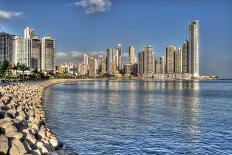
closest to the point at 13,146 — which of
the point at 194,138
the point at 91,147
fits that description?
the point at 91,147

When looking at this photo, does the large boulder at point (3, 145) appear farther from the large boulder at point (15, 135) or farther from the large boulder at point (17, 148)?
the large boulder at point (15, 135)

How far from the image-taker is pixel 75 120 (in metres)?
35.0

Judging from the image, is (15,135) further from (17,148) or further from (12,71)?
(12,71)

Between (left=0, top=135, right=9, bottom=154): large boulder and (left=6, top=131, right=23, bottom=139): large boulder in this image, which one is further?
(left=6, top=131, right=23, bottom=139): large boulder

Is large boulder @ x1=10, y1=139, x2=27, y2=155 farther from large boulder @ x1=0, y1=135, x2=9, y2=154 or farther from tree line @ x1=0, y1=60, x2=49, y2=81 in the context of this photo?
tree line @ x1=0, y1=60, x2=49, y2=81

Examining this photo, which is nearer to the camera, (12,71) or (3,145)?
(3,145)

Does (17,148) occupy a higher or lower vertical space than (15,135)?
lower

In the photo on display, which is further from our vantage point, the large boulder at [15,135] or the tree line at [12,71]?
the tree line at [12,71]

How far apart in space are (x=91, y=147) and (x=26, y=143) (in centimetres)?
751

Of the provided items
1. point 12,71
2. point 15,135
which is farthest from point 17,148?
point 12,71

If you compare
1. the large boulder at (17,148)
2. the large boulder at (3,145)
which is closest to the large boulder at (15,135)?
the large boulder at (17,148)

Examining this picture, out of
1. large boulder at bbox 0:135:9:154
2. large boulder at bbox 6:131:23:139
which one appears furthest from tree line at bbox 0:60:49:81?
large boulder at bbox 0:135:9:154

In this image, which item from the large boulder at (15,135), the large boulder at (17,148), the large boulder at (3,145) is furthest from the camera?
the large boulder at (15,135)

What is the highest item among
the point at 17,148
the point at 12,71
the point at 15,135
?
the point at 12,71
